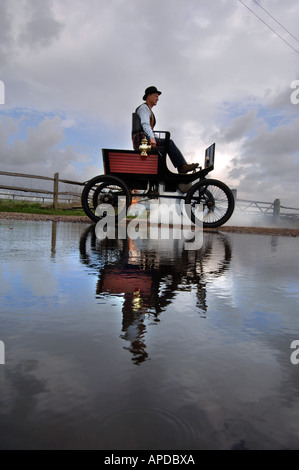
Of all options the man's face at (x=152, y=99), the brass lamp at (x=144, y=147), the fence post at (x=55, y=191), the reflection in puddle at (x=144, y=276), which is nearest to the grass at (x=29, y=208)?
the fence post at (x=55, y=191)

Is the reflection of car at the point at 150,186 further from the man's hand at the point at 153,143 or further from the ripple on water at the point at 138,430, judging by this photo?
the ripple on water at the point at 138,430

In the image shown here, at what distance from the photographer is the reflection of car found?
8102mm

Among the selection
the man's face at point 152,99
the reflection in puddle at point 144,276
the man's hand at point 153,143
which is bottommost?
the reflection in puddle at point 144,276

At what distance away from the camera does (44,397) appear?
4.00 feet

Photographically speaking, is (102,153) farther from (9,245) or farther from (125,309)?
(125,309)

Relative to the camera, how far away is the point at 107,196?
870 centimetres

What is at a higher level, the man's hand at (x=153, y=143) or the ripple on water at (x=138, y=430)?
the man's hand at (x=153, y=143)

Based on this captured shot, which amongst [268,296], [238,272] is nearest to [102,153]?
[238,272]

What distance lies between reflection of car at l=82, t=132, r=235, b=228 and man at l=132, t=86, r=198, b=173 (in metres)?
0.20

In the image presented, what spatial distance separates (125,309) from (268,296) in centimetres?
110

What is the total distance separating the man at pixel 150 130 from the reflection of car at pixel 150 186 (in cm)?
20

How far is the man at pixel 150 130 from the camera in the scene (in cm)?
779

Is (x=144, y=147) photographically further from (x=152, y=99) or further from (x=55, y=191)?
(x=55, y=191)

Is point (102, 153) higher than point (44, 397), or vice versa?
point (102, 153)
